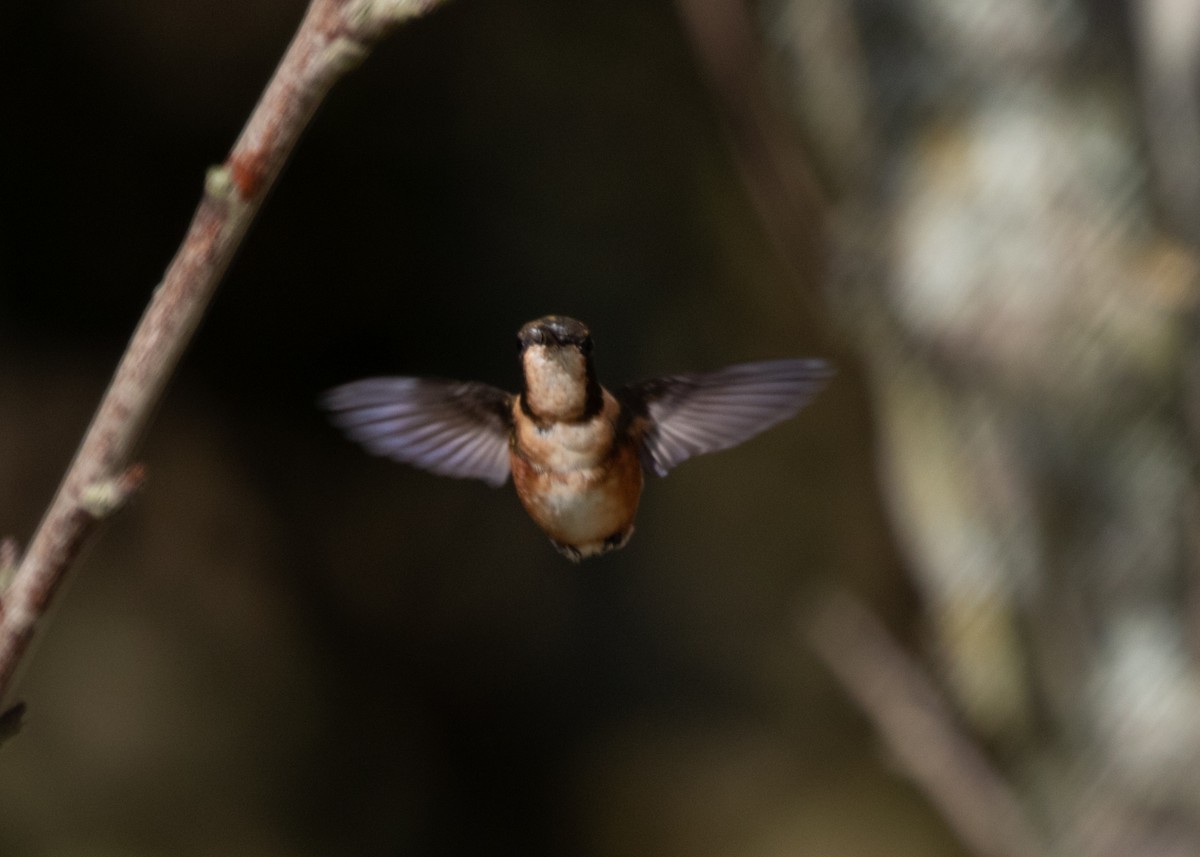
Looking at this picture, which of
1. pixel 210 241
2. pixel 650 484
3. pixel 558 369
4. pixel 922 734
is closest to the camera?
pixel 210 241

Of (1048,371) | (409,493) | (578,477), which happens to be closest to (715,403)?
(578,477)

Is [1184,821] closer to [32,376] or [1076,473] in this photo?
[1076,473]

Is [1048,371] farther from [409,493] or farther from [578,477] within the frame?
[409,493]

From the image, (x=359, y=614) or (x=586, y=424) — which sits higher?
(x=586, y=424)

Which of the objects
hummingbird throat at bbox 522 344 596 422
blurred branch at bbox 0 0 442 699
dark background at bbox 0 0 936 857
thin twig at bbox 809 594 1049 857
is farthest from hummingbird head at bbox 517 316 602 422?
dark background at bbox 0 0 936 857

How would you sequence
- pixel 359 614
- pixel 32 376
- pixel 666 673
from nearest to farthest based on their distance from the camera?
pixel 32 376 < pixel 359 614 < pixel 666 673

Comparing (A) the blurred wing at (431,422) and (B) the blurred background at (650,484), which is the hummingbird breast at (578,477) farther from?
(B) the blurred background at (650,484)

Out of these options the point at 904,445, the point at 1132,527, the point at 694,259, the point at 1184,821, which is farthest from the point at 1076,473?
the point at 694,259
